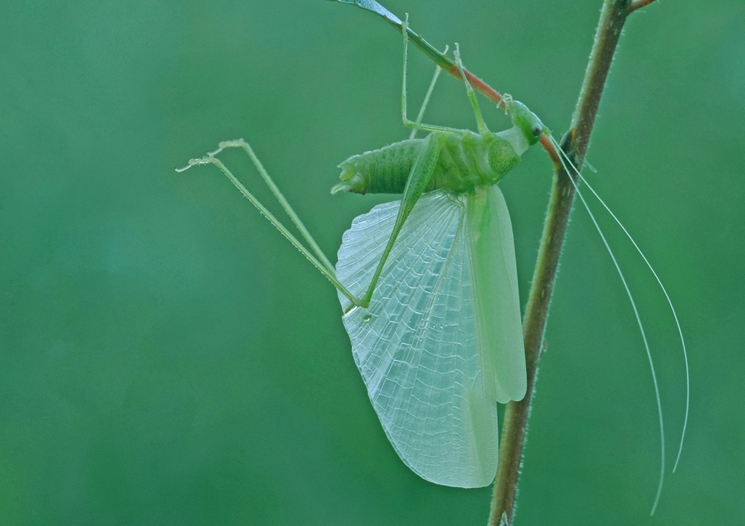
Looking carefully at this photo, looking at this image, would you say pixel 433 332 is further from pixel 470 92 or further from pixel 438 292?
pixel 470 92

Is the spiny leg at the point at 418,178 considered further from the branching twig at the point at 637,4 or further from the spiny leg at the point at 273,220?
the branching twig at the point at 637,4

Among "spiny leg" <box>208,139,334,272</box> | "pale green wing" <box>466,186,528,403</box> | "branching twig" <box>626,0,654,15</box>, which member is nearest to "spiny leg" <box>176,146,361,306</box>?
"spiny leg" <box>208,139,334,272</box>

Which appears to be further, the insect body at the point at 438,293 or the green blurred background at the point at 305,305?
the green blurred background at the point at 305,305

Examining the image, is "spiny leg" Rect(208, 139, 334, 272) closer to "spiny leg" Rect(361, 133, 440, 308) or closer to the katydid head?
"spiny leg" Rect(361, 133, 440, 308)

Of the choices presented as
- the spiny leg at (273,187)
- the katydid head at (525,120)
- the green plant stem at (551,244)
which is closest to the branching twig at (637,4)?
the green plant stem at (551,244)

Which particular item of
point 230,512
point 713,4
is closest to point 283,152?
point 230,512

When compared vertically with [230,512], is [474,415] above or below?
above

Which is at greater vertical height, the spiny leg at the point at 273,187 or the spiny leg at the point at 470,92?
the spiny leg at the point at 470,92

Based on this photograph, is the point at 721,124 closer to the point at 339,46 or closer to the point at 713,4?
the point at 713,4
